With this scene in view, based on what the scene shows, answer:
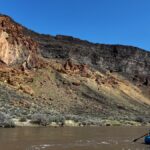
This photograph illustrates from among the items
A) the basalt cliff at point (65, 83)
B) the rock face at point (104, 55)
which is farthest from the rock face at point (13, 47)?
the rock face at point (104, 55)

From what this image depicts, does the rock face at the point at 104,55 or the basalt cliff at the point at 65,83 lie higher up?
the rock face at the point at 104,55

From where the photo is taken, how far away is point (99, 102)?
2980 inches

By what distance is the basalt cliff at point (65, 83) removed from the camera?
5734 cm

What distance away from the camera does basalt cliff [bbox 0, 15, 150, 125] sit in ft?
188

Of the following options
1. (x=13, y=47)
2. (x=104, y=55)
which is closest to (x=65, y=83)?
(x=13, y=47)

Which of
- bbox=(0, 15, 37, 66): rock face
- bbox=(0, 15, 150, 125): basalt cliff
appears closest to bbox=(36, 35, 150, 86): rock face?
bbox=(0, 15, 150, 125): basalt cliff

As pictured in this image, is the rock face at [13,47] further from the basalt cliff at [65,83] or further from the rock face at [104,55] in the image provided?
the rock face at [104,55]

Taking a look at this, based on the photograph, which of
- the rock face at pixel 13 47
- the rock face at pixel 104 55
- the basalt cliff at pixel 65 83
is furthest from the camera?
the rock face at pixel 104 55

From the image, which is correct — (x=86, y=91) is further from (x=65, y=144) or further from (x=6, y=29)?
(x=65, y=144)

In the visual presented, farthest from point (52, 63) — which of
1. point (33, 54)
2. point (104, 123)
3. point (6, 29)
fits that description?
point (104, 123)

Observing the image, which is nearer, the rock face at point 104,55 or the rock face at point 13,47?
the rock face at point 13,47

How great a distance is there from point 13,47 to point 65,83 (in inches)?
520

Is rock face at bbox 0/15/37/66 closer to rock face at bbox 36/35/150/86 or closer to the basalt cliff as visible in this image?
the basalt cliff

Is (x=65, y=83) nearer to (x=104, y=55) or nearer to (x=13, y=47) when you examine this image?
(x=13, y=47)
